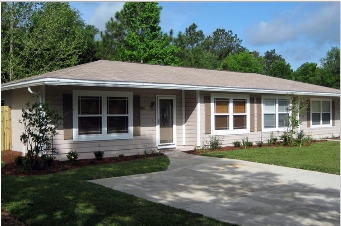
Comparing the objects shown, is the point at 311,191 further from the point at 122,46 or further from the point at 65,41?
the point at 122,46

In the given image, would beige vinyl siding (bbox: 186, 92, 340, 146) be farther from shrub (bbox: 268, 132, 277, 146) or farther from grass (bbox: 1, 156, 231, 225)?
grass (bbox: 1, 156, 231, 225)

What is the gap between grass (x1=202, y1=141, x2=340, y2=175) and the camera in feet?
33.0

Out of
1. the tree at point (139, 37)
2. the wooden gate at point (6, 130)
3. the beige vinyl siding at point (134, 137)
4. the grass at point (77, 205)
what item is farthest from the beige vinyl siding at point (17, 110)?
the tree at point (139, 37)

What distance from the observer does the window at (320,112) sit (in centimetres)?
1903

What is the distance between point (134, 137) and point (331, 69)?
1408 inches

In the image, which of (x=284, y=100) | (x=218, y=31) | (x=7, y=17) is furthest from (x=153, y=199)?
(x=218, y=31)

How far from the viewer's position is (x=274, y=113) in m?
16.8

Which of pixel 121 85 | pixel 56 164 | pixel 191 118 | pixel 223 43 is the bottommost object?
pixel 56 164

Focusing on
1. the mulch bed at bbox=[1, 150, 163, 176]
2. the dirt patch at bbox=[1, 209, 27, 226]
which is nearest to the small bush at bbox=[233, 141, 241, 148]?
the mulch bed at bbox=[1, 150, 163, 176]

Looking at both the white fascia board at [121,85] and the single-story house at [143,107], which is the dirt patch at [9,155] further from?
the white fascia board at [121,85]

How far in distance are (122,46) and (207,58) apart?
18.0m

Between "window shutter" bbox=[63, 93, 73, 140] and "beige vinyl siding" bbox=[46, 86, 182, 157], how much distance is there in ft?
0.36

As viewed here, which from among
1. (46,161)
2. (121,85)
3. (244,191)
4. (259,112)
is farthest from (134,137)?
(259,112)

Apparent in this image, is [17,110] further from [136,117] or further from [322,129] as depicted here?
[322,129]
